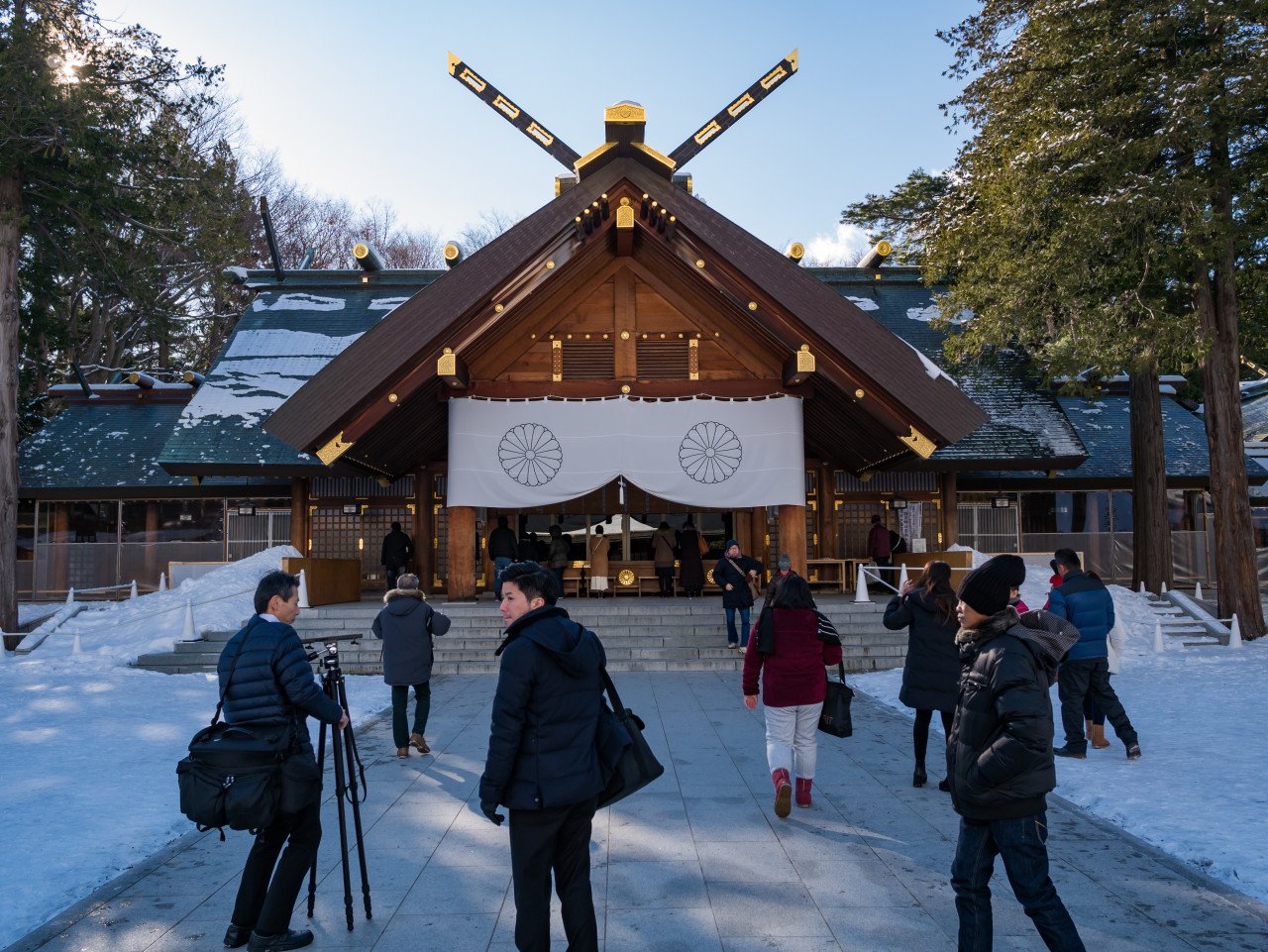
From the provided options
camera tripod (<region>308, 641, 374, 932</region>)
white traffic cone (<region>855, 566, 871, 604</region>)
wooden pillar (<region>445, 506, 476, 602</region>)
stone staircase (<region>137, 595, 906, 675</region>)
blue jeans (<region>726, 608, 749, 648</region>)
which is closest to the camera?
camera tripod (<region>308, 641, 374, 932</region>)

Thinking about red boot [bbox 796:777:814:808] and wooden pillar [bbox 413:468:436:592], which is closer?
red boot [bbox 796:777:814:808]

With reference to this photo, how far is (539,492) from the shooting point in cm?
1572

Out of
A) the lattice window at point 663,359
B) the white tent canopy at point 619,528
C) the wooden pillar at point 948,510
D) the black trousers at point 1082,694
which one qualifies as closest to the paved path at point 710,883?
the black trousers at point 1082,694

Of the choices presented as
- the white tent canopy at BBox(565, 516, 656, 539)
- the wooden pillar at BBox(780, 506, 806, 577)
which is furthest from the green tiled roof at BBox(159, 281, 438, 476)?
the wooden pillar at BBox(780, 506, 806, 577)

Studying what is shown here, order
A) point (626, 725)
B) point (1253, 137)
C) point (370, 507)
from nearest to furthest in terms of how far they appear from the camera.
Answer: point (626, 725)
point (1253, 137)
point (370, 507)

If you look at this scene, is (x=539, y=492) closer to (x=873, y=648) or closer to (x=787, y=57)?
(x=873, y=648)

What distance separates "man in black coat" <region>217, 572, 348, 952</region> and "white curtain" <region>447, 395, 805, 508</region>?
11381 mm

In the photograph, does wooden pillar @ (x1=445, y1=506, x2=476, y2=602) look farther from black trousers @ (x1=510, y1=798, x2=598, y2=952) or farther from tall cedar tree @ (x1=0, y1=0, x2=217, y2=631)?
black trousers @ (x1=510, y1=798, x2=598, y2=952)

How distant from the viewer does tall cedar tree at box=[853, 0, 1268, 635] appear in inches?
565

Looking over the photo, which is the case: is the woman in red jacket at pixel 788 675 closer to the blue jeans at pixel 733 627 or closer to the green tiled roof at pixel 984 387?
the blue jeans at pixel 733 627

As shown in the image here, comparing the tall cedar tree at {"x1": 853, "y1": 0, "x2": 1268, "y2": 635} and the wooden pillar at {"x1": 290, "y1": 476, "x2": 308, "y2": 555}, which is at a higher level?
the tall cedar tree at {"x1": 853, "y1": 0, "x2": 1268, "y2": 635}

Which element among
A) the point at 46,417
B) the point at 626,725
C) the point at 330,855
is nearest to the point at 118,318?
the point at 46,417

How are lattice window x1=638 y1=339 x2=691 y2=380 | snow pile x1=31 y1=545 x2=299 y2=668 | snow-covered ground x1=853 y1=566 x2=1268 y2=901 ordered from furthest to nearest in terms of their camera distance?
1. lattice window x1=638 y1=339 x2=691 y2=380
2. snow pile x1=31 y1=545 x2=299 y2=668
3. snow-covered ground x1=853 y1=566 x2=1268 y2=901

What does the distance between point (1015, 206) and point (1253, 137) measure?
146 inches
